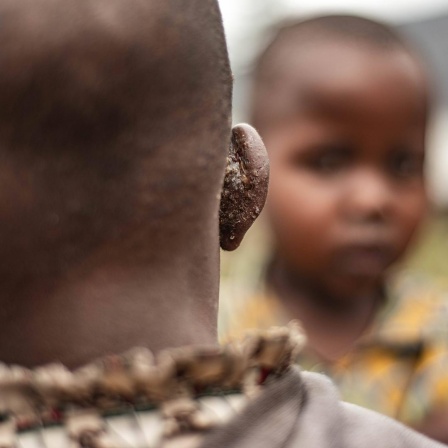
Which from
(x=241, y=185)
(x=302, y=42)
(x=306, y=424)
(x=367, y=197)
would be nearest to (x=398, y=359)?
(x=367, y=197)

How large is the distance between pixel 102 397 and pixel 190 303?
0.59 feet

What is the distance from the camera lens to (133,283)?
127cm

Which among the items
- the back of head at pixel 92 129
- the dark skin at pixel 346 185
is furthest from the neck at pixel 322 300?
the back of head at pixel 92 129

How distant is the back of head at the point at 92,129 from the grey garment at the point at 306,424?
219mm

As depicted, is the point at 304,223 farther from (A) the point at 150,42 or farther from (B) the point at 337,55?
(A) the point at 150,42

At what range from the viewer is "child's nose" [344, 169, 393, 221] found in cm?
297

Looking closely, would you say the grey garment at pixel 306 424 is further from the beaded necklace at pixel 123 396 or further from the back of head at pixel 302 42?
the back of head at pixel 302 42

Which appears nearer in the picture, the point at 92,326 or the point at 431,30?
the point at 92,326

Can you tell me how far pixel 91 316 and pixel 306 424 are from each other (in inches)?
11.4

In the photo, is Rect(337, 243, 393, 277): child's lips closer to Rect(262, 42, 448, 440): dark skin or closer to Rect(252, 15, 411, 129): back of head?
Rect(262, 42, 448, 440): dark skin

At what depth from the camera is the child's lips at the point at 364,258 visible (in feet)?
9.89

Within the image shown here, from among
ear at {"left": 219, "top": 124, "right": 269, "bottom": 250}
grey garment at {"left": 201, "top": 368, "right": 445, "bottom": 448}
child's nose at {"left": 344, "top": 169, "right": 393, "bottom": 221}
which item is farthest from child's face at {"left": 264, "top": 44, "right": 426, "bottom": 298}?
grey garment at {"left": 201, "top": 368, "right": 445, "bottom": 448}

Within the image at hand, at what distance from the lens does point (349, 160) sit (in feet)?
9.91

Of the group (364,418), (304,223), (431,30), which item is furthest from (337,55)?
(431,30)
